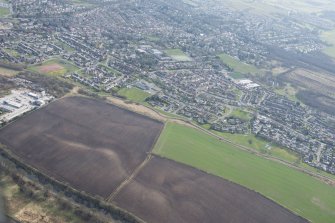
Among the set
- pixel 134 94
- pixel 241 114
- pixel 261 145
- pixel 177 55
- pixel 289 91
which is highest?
pixel 177 55

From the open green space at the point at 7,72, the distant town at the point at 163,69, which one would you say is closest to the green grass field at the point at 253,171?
the distant town at the point at 163,69

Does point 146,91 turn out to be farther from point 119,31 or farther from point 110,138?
point 119,31

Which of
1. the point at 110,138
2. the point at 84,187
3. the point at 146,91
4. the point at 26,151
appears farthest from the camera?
the point at 146,91

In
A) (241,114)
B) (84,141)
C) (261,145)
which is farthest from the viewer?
(241,114)

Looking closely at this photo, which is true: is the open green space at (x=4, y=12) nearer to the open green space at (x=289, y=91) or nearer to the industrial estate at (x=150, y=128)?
the industrial estate at (x=150, y=128)

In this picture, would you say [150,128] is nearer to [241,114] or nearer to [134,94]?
[134,94]

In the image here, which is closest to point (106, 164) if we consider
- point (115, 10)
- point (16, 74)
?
point (16, 74)

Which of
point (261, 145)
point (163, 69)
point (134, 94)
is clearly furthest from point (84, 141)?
point (163, 69)
